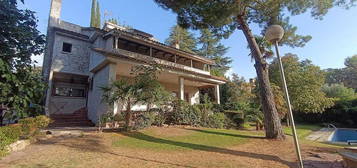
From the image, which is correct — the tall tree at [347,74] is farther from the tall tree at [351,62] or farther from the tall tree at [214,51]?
the tall tree at [214,51]

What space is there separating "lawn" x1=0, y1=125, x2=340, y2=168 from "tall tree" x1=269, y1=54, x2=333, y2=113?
16.2 meters

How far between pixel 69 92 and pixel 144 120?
9.91 metres

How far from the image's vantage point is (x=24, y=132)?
6.45 meters

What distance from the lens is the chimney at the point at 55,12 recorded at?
1564cm

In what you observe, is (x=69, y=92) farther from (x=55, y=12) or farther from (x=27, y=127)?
(x=27, y=127)

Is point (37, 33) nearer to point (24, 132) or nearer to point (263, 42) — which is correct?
point (24, 132)

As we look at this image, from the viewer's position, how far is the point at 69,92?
15484 mm

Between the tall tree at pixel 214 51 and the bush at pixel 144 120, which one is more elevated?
the tall tree at pixel 214 51

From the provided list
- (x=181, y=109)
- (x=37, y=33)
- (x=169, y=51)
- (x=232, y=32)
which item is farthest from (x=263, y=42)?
(x=37, y=33)

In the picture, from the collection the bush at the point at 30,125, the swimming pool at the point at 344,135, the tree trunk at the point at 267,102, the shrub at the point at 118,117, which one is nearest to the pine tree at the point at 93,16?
the shrub at the point at 118,117

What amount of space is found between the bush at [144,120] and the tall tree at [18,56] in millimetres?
4866

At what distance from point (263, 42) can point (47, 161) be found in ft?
63.2

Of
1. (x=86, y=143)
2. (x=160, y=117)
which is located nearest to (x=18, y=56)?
(x=86, y=143)

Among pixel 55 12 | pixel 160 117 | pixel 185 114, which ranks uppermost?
pixel 55 12
